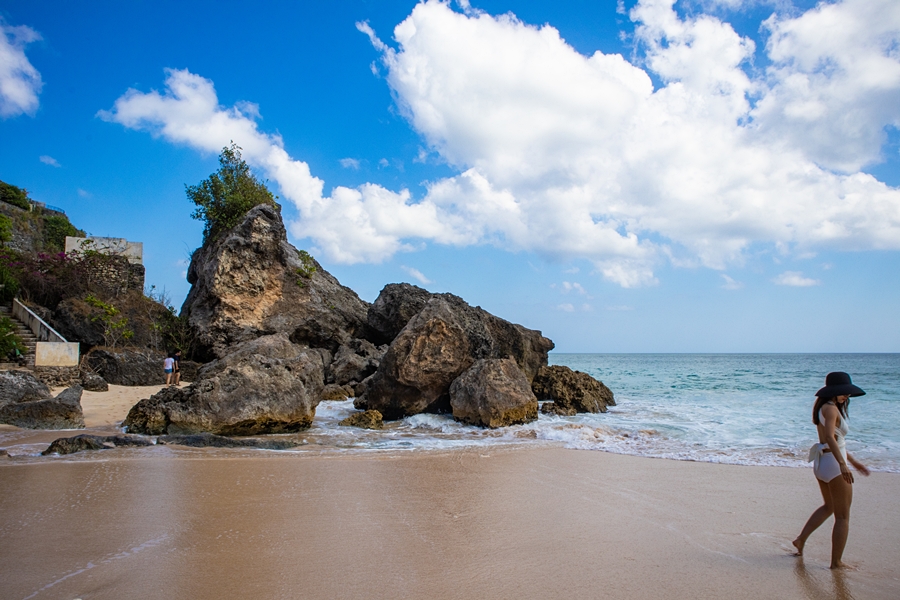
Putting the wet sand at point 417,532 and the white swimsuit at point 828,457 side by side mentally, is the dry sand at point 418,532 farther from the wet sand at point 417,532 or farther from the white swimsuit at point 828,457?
the white swimsuit at point 828,457

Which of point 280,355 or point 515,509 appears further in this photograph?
point 280,355

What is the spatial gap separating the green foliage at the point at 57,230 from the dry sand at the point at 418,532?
3965cm

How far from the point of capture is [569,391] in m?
14.6

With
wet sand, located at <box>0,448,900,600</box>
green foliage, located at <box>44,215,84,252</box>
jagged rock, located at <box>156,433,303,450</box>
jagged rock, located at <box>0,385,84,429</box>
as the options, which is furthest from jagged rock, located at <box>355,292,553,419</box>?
green foliage, located at <box>44,215,84,252</box>

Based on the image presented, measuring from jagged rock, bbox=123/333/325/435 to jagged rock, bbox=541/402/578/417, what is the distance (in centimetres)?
594

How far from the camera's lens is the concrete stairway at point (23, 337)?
49.3ft

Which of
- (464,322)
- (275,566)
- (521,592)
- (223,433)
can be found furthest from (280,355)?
(521,592)

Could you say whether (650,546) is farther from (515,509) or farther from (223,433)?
(223,433)

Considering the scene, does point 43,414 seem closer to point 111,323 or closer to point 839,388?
point 111,323

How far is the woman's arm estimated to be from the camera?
3699mm

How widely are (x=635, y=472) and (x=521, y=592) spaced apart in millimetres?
4022

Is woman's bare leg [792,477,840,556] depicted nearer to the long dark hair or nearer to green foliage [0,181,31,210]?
the long dark hair

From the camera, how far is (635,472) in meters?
6.67

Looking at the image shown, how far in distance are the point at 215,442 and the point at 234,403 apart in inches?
55.5
